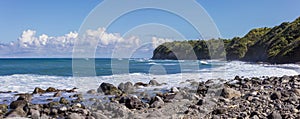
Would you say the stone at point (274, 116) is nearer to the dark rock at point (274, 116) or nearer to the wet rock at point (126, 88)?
the dark rock at point (274, 116)

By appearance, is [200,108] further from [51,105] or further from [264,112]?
[51,105]

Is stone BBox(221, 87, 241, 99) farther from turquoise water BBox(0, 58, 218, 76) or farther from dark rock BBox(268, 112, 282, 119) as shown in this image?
turquoise water BBox(0, 58, 218, 76)

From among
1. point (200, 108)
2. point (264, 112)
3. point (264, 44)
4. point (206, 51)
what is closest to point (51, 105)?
point (200, 108)

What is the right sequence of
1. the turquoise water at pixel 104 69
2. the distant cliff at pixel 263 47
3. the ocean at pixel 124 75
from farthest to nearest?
the distant cliff at pixel 263 47
the turquoise water at pixel 104 69
the ocean at pixel 124 75

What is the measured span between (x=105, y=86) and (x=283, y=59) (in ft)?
123

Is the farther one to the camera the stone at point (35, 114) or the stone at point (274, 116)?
the stone at point (35, 114)

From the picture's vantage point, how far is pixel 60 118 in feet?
26.0

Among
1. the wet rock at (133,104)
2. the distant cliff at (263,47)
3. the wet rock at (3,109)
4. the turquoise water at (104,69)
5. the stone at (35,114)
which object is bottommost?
the wet rock at (3,109)

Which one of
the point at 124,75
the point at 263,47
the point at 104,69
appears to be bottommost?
the point at 124,75

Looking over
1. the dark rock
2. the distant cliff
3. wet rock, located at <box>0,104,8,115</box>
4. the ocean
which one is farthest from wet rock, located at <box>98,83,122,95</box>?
the distant cliff

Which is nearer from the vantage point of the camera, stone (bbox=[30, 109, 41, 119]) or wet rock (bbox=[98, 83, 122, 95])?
stone (bbox=[30, 109, 41, 119])

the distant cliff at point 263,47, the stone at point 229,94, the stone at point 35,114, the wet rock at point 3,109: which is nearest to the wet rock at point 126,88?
the stone at point 229,94

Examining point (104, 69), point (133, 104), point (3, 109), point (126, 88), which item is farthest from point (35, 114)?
point (104, 69)

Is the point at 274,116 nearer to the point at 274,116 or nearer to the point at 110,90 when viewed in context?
the point at 274,116
